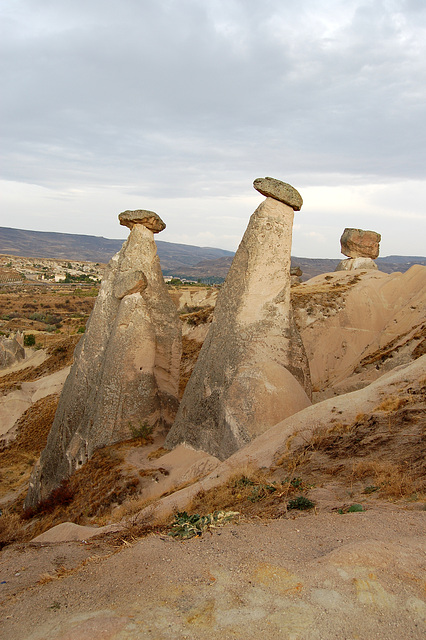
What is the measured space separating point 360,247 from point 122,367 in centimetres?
2135

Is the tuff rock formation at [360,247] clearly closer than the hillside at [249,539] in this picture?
No

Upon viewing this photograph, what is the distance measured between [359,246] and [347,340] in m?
10.4

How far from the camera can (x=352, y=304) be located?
775 inches

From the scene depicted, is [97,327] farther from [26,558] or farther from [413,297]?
[413,297]

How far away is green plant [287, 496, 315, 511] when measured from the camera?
4.39 meters

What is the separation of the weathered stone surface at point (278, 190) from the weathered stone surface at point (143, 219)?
2.56m

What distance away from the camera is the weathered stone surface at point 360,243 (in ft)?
86.2

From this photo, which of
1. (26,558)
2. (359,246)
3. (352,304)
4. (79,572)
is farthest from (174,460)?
(359,246)

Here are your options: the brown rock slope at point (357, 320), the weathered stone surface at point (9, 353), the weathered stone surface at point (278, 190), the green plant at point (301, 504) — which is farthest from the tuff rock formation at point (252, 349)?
the weathered stone surface at point (9, 353)

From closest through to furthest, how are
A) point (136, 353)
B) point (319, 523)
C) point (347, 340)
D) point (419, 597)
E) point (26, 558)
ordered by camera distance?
→ point (419, 597) → point (319, 523) → point (26, 558) → point (136, 353) → point (347, 340)

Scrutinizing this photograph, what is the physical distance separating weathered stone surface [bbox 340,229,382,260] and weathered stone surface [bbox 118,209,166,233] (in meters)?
19.1

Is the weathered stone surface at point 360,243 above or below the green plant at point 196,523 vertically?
above

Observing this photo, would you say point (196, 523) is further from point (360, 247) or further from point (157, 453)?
point (360, 247)

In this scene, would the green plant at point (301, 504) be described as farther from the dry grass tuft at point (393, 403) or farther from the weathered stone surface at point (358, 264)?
the weathered stone surface at point (358, 264)
